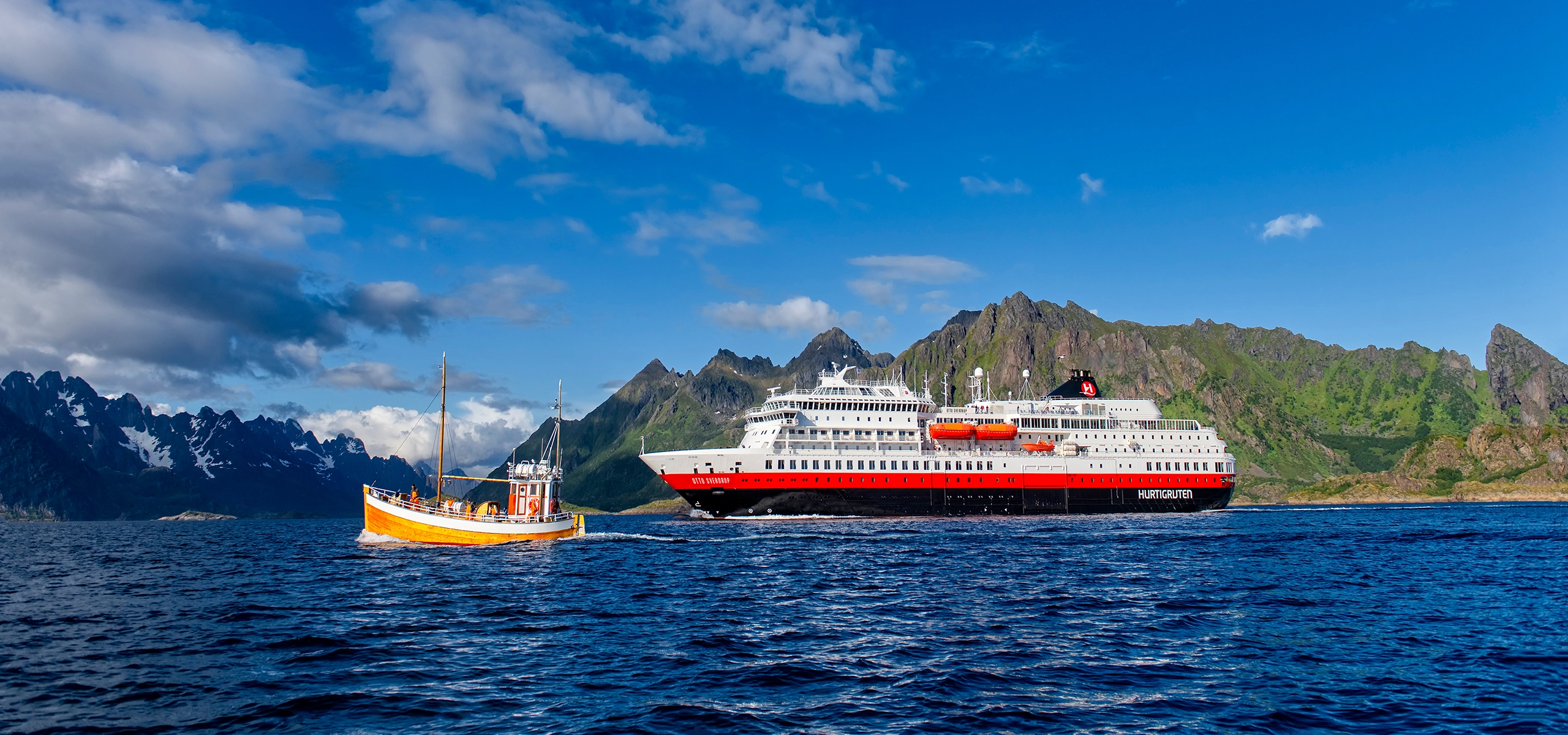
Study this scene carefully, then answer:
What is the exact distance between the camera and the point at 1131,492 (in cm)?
8725

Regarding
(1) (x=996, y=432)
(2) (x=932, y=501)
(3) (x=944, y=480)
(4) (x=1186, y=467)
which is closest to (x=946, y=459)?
(3) (x=944, y=480)

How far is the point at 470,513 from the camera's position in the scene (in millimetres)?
51375

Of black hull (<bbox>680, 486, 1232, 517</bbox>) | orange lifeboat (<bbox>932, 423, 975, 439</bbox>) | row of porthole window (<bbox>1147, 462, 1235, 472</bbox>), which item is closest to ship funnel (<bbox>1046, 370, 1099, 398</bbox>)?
row of porthole window (<bbox>1147, 462, 1235, 472</bbox>)

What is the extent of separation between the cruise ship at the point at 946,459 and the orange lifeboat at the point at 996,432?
4.8 inches

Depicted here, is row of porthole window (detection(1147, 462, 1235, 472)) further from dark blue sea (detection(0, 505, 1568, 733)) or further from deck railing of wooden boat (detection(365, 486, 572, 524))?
deck railing of wooden boat (detection(365, 486, 572, 524))

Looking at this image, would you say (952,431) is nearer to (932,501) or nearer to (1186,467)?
(932,501)

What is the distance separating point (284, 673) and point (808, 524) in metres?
53.1

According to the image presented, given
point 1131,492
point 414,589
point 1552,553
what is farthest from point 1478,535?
point 414,589

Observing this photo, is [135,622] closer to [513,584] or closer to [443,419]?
[513,584]

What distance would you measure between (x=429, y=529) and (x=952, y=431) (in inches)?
2025

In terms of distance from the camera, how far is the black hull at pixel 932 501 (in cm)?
7619

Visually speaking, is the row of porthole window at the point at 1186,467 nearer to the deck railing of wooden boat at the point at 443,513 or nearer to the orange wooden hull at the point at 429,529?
the deck railing of wooden boat at the point at 443,513

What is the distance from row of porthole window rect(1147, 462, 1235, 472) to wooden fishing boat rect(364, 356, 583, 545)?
62.7 m

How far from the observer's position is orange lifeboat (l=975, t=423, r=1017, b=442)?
3356 inches
